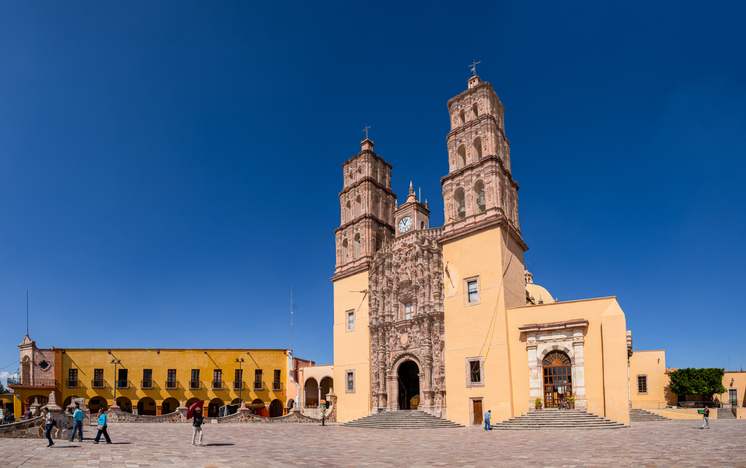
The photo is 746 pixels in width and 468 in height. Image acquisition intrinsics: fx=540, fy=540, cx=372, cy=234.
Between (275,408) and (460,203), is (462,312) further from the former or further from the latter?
(275,408)

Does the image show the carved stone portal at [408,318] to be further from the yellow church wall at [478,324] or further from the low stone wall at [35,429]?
the low stone wall at [35,429]

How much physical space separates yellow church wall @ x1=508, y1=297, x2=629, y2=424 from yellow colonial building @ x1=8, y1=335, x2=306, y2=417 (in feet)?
74.7

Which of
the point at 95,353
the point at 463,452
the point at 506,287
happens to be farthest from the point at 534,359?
the point at 95,353

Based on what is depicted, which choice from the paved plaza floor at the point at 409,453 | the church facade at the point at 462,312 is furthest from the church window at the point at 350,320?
the paved plaza floor at the point at 409,453

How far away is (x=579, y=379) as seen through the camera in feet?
84.2

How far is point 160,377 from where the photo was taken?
43.9 m

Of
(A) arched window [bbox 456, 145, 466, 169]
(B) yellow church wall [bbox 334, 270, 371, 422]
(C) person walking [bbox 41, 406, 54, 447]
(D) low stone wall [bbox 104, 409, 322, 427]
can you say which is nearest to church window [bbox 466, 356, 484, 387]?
(B) yellow church wall [bbox 334, 270, 371, 422]

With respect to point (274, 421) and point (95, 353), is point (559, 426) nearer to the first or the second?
point (274, 421)

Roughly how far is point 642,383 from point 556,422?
23.6m

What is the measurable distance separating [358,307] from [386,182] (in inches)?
399

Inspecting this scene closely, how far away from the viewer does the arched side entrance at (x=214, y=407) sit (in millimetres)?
44438

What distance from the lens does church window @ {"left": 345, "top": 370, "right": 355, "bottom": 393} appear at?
118ft

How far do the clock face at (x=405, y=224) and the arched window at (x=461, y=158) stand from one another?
471 centimetres

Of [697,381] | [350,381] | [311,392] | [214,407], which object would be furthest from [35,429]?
[697,381]
